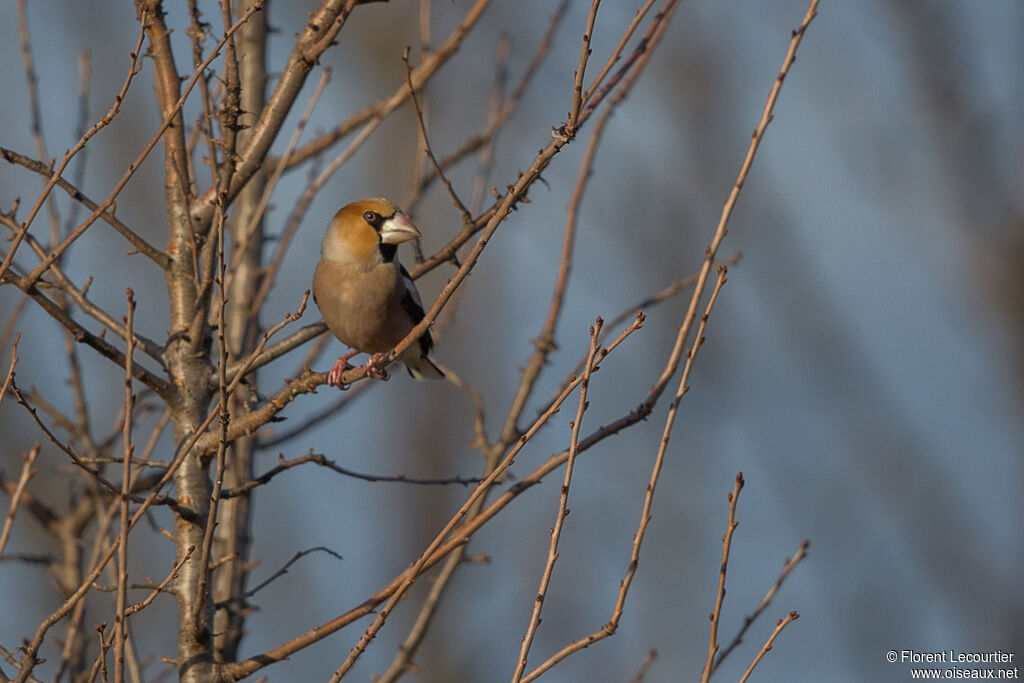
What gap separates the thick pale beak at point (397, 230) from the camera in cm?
463

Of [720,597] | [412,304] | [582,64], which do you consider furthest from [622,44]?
[412,304]

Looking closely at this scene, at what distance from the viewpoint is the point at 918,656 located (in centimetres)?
408

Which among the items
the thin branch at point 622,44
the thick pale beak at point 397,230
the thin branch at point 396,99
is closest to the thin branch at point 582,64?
the thin branch at point 622,44

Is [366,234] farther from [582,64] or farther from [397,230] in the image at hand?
[582,64]

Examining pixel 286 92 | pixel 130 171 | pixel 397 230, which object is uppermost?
pixel 397 230

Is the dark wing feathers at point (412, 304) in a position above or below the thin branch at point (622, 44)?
above

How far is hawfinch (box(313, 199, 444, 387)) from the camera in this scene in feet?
15.1

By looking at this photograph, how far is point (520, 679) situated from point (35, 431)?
6515mm

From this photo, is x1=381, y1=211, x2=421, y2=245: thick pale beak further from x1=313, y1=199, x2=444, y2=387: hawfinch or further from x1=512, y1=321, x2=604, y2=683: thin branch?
x1=512, y1=321, x2=604, y2=683: thin branch

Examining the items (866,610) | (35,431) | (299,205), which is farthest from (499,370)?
(299,205)

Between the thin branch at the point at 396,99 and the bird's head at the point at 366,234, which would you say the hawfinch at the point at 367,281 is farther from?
the thin branch at the point at 396,99

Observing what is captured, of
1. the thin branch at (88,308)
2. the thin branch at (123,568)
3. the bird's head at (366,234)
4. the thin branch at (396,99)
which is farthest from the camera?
the bird's head at (366,234)

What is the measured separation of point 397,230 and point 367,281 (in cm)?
25

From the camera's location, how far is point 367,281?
466 cm
